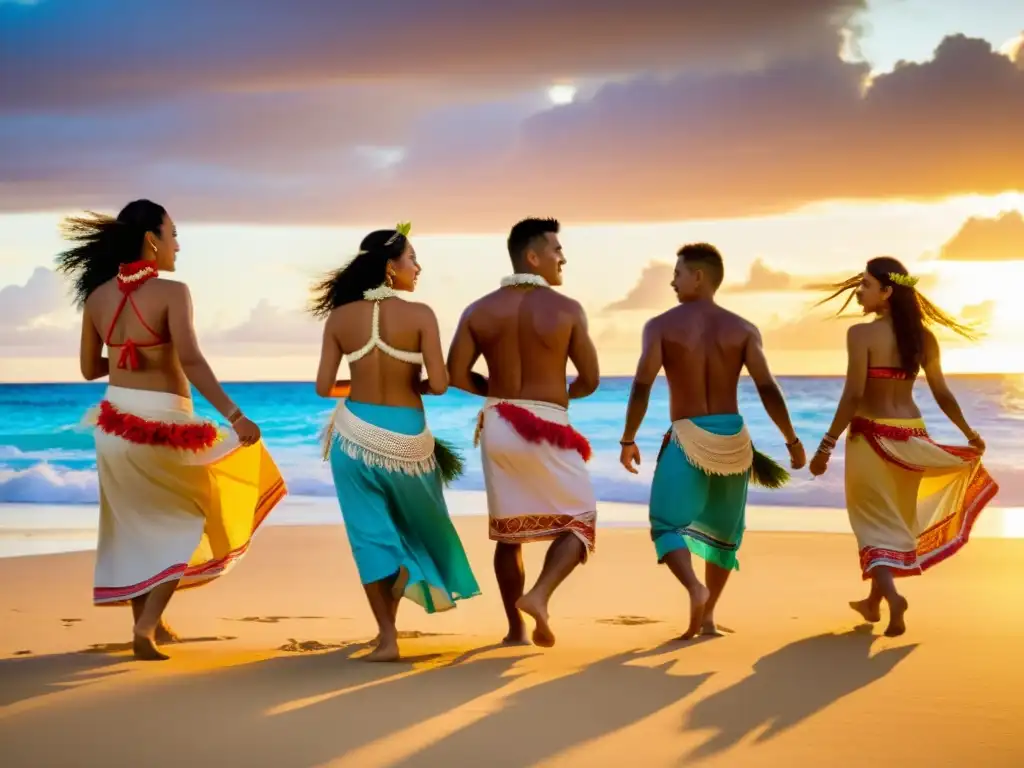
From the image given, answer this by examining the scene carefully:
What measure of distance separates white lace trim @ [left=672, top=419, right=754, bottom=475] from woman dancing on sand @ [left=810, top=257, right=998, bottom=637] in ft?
1.24

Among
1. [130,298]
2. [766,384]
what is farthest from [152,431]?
[766,384]

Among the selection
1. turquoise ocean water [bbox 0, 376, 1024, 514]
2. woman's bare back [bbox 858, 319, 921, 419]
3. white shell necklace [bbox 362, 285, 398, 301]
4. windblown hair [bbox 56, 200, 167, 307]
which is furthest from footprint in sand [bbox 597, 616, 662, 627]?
turquoise ocean water [bbox 0, 376, 1024, 514]

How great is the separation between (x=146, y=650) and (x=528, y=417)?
74.0 inches

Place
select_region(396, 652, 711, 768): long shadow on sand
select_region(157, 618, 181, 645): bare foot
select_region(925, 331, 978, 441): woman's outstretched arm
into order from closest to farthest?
1. select_region(396, 652, 711, 768): long shadow on sand
2. select_region(157, 618, 181, 645): bare foot
3. select_region(925, 331, 978, 441): woman's outstretched arm

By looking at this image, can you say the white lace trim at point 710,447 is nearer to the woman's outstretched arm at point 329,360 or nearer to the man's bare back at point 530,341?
the man's bare back at point 530,341

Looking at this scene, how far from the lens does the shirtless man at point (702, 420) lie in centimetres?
665

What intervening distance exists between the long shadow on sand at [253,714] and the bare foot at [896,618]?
1908 millimetres

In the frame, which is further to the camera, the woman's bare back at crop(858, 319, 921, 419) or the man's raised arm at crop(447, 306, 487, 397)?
the woman's bare back at crop(858, 319, 921, 419)

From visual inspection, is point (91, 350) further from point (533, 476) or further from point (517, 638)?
point (517, 638)

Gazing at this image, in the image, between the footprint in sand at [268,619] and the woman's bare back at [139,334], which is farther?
the footprint in sand at [268,619]

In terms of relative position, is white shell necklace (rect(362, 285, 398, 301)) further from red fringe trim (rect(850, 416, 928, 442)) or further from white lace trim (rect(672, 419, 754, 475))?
red fringe trim (rect(850, 416, 928, 442))

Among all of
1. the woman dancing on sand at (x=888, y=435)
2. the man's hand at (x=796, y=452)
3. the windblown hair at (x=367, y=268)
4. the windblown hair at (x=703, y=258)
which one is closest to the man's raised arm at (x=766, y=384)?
the man's hand at (x=796, y=452)

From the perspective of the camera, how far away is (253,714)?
501cm

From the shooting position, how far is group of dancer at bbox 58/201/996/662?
6.04 meters
